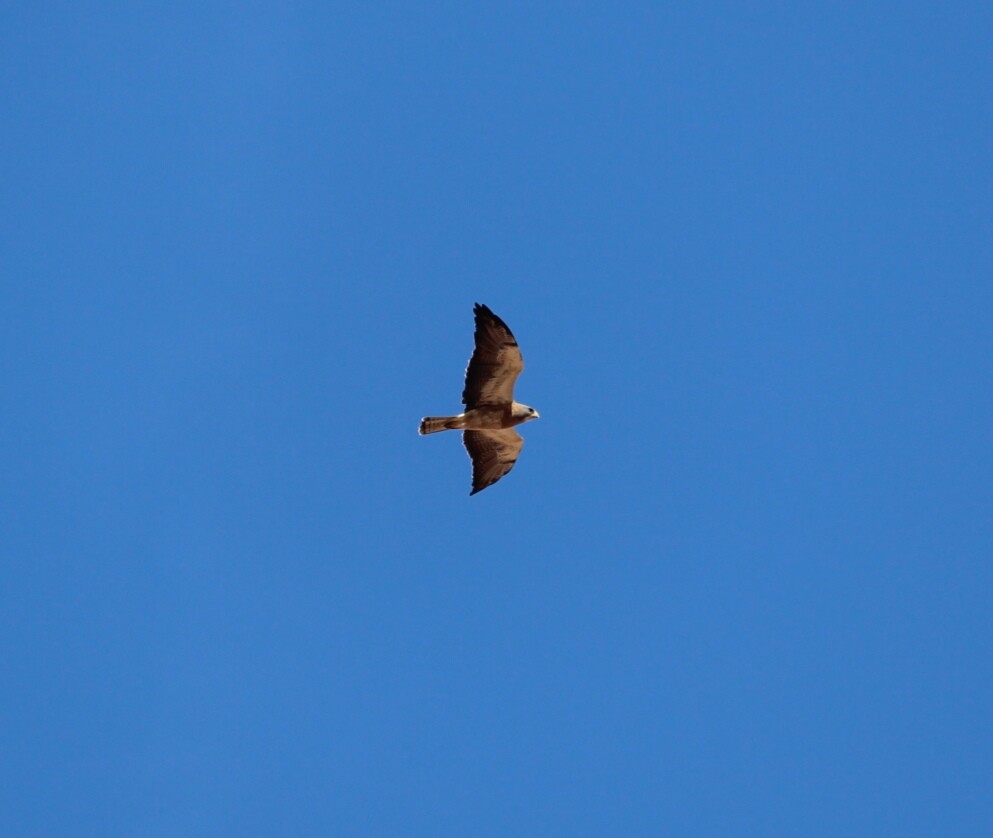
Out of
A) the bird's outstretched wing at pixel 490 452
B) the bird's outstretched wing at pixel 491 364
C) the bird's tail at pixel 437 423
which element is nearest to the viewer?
the bird's outstretched wing at pixel 491 364

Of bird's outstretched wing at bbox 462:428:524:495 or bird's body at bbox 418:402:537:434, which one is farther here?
bird's outstretched wing at bbox 462:428:524:495

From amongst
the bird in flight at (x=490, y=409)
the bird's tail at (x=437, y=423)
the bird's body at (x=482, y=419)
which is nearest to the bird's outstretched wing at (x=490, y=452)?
the bird in flight at (x=490, y=409)

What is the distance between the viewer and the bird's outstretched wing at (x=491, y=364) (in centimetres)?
1883

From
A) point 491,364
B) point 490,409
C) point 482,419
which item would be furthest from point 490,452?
point 491,364

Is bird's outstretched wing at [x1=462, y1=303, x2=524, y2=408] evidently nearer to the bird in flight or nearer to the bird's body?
the bird in flight

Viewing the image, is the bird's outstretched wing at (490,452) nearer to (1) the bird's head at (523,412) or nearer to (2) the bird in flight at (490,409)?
(2) the bird in flight at (490,409)

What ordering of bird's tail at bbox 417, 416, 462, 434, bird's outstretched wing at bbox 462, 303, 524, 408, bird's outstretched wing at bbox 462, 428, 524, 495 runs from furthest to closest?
1. bird's outstretched wing at bbox 462, 428, 524, 495
2. bird's tail at bbox 417, 416, 462, 434
3. bird's outstretched wing at bbox 462, 303, 524, 408

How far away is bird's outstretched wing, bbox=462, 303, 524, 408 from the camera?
1883 centimetres

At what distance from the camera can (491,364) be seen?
19281 millimetres

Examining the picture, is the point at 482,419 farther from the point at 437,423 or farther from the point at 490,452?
the point at 490,452

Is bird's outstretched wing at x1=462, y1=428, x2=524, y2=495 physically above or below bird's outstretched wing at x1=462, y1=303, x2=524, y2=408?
below

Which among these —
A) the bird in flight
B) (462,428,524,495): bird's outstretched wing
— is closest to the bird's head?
the bird in flight

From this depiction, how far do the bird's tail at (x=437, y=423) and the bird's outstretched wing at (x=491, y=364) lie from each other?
0.42m

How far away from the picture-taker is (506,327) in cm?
1881
